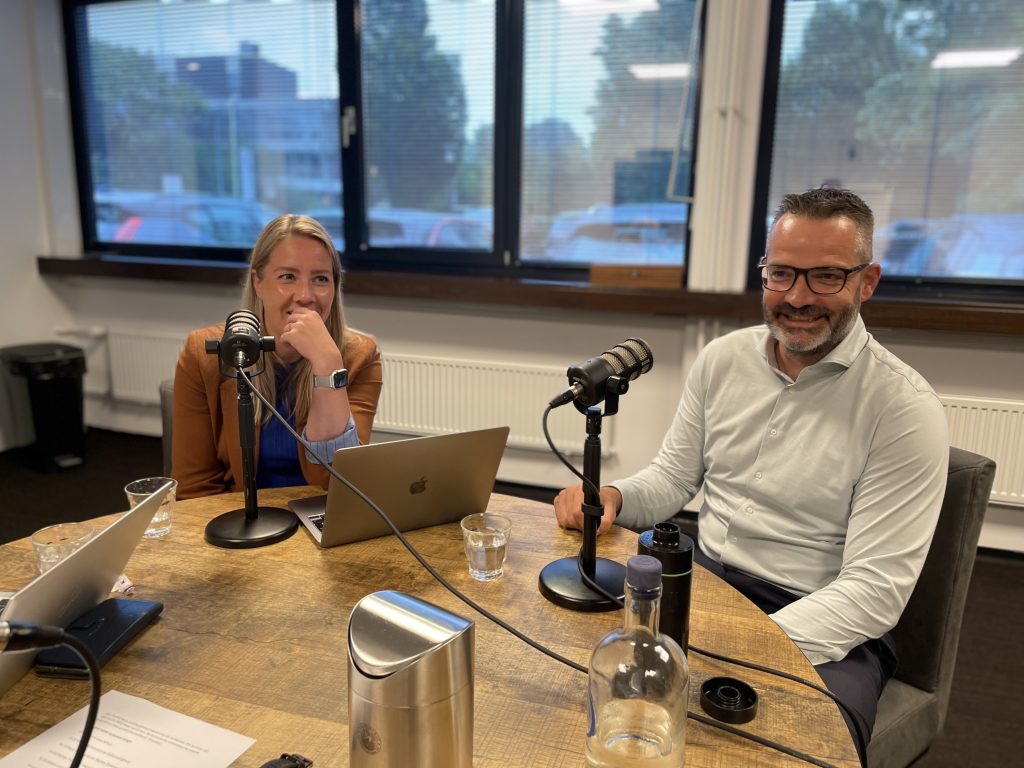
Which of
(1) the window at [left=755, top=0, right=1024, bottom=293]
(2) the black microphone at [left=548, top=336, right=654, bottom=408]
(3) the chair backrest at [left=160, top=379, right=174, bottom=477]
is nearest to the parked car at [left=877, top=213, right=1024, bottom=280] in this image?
(1) the window at [left=755, top=0, right=1024, bottom=293]

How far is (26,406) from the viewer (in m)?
4.02

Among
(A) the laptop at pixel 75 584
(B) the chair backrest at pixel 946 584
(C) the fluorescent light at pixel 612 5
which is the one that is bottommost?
(B) the chair backrest at pixel 946 584

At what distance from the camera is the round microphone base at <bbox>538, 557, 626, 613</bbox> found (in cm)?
113

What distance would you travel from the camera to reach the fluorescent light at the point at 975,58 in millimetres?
2812

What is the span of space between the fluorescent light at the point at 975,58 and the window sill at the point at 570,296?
2.93 ft

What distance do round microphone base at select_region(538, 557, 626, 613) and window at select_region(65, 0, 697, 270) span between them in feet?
7.41

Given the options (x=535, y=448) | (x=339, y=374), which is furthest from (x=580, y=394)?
(x=535, y=448)

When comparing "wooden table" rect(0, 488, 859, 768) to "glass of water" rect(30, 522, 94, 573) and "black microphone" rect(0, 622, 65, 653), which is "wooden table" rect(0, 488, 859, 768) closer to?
"glass of water" rect(30, 522, 94, 573)

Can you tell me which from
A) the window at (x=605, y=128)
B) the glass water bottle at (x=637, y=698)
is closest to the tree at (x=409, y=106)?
the window at (x=605, y=128)

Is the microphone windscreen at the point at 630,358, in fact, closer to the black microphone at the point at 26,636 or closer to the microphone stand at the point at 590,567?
the microphone stand at the point at 590,567

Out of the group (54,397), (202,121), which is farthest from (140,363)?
(202,121)

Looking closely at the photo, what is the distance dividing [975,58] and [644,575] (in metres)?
3.04

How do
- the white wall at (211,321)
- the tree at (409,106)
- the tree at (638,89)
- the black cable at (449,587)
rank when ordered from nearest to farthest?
the black cable at (449,587) → the white wall at (211,321) → the tree at (638,89) → the tree at (409,106)

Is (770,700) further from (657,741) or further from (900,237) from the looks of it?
(900,237)
